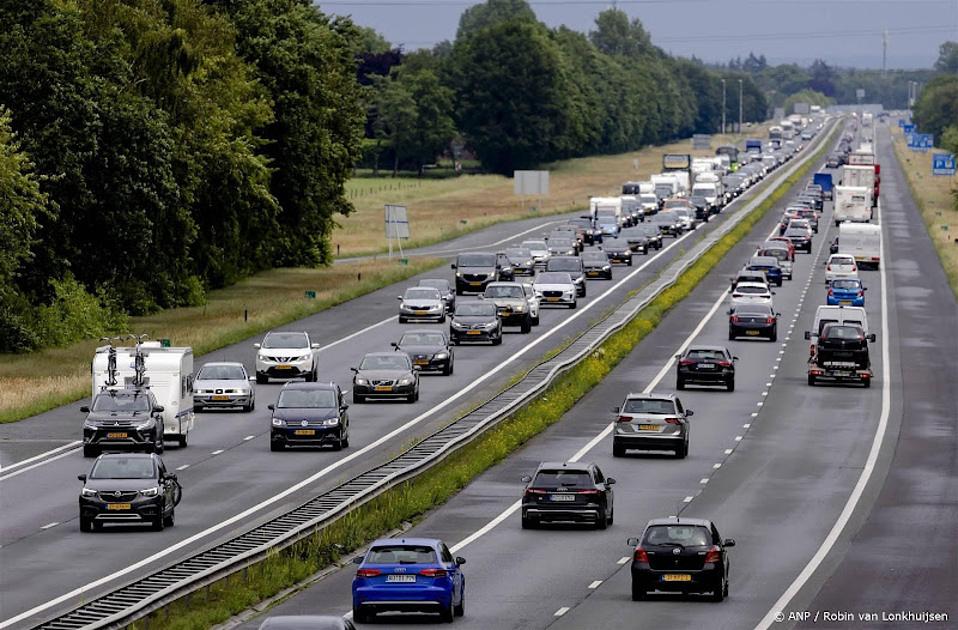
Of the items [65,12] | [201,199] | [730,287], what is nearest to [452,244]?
[730,287]

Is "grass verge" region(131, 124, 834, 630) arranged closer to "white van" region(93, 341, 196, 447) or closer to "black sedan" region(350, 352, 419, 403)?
"black sedan" region(350, 352, 419, 403)

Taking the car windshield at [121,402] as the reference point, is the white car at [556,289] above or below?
below

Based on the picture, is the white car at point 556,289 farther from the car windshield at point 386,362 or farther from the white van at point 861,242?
the car windshield at point 386,362

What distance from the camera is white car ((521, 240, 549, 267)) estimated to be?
113 meters

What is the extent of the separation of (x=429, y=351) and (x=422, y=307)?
17.1m

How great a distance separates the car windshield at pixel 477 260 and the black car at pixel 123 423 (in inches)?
1946

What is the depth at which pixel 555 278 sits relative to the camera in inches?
3738

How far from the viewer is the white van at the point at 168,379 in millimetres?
51844

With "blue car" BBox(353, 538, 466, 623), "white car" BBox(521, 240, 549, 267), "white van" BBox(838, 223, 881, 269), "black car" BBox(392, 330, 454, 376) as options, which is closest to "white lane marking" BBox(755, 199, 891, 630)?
"blue car" BBox(353, 538, 466, 623)

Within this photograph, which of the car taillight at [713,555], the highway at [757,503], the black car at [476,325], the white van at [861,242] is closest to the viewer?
the car taillight at [713,555]

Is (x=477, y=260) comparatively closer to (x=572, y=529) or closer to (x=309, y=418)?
(x=309, y=418)

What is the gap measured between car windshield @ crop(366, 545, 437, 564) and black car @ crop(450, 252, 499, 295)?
223 feet

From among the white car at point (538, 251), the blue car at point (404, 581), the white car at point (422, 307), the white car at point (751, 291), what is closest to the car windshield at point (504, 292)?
the white car at point (422, 307)

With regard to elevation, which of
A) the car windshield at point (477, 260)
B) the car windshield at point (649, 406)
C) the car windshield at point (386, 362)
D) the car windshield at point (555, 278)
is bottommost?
the car windshield at point (555, 278)
